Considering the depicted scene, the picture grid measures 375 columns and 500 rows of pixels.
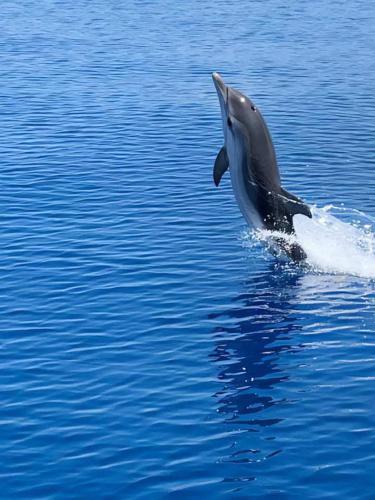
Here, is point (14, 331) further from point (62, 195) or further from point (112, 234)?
point (62, 195)

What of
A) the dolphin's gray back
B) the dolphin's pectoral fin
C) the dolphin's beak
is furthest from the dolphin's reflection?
the dolphin's beak

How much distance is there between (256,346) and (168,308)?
2372mm

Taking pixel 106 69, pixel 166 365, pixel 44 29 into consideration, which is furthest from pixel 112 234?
pixel 44 29

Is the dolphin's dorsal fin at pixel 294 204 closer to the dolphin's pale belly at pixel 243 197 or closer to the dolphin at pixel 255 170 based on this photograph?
the dolphin at pixel 255 170

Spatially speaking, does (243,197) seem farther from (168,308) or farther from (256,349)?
(256,349)

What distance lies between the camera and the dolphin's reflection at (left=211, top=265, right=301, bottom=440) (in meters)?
17.3

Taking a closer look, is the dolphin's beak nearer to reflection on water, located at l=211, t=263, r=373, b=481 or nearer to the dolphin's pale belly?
the dolphin's pale belly

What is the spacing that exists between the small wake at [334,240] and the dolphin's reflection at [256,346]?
0.86 metres

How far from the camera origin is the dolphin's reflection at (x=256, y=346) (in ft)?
56.9

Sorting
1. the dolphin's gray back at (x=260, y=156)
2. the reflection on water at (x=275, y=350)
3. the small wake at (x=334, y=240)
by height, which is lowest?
the reflection on water at (x=275, y=350)

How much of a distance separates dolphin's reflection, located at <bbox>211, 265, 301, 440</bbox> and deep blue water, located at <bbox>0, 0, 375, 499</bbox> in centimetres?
5

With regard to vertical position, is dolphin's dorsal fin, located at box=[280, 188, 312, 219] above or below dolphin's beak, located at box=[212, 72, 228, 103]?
below

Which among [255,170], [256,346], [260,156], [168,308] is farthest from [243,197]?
[256,346]

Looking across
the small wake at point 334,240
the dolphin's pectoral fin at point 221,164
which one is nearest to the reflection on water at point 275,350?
the small wake at point 334,240
